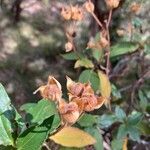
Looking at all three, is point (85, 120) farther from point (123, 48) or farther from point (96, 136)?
point (123, 48)

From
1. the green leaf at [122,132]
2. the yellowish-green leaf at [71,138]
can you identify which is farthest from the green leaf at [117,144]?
the yellowish-green leaf at [71,138]

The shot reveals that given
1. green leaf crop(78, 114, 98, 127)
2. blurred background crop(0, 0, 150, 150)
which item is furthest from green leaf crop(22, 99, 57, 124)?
blurred background crop(0, 0, 150, 150)

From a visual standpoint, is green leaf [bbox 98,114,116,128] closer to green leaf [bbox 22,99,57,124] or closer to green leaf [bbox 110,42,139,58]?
green leaf [bbox 110,42,139,58]

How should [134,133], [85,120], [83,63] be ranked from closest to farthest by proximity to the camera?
[85,120] < [134,133] < [83,63]

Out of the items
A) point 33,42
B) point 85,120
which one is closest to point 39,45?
point 33,42

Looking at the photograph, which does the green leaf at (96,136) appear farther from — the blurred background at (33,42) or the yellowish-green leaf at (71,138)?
the blurred background at (33,42)
